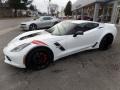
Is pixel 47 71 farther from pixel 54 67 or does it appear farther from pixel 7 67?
pixel 7 67

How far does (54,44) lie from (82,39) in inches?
45.1

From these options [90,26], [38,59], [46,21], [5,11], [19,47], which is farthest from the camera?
[5,11]

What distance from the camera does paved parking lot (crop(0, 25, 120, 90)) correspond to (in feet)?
10.1

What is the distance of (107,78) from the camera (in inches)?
135

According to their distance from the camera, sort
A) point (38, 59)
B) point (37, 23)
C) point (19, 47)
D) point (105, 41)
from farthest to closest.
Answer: point (37, 23) < point (105, 41) < point (38, 59) < point (19, 47)

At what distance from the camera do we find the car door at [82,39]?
4.28m

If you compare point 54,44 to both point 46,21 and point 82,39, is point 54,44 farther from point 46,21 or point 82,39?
point 46,21

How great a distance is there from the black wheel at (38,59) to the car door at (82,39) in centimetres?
54

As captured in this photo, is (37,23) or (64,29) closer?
(64,29)

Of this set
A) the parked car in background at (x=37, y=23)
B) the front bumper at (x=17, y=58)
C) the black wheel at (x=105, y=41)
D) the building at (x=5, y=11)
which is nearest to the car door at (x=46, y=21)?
the parked car in background at (x=37, y=23)

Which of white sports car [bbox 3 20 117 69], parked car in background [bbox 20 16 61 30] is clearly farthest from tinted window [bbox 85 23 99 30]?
parked car in background [bbox 20 16 61 30]

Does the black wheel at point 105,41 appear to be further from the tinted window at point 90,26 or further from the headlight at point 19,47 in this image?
the headlight at point 19,47

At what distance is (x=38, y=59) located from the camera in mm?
3805

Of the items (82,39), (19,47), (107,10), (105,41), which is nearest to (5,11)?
(107,10)
